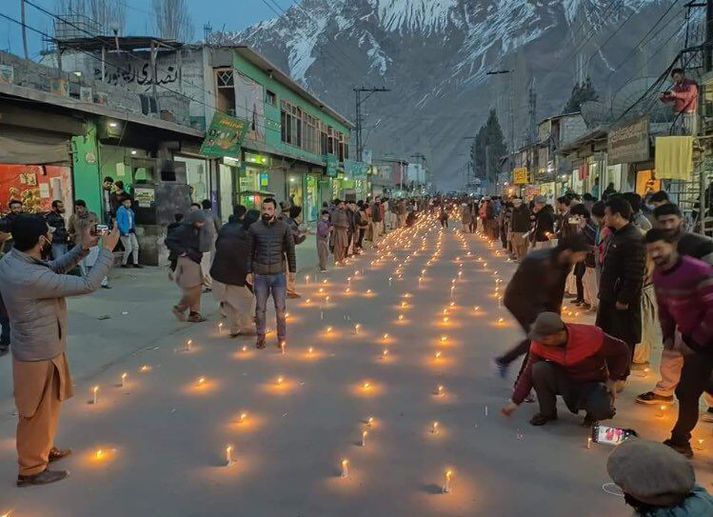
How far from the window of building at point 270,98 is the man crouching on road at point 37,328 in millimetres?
24693

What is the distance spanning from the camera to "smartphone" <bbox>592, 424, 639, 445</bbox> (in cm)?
427

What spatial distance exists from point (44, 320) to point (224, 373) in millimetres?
2782

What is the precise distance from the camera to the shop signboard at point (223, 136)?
60.1ft

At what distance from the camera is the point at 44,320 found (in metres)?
3.87

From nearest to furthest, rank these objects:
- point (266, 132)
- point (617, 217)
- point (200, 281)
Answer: point (617, 217)
point (200, 281)
point (266, 132)

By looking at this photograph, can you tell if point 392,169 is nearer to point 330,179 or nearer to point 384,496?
point 330,179

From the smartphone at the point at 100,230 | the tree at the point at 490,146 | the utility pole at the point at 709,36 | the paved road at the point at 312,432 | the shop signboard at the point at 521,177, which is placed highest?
the tree at the point at 490,146

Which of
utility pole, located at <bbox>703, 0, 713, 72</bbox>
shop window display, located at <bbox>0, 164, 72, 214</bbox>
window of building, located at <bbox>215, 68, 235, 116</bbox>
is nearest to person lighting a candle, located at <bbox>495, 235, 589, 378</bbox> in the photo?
utility pole, located at <bbox>703, 0, 713, 72</bbox>

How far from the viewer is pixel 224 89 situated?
77.0 ft

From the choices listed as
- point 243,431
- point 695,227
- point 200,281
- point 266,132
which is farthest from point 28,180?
point 266,132

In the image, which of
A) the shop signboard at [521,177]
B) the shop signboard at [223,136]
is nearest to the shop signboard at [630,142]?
the shop signboard at [223,136]

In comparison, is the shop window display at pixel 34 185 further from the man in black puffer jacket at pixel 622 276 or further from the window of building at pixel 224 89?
the man in black puffer jacket at pixel 622 276

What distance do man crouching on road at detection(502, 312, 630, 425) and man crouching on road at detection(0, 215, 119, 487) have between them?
3.08 meters

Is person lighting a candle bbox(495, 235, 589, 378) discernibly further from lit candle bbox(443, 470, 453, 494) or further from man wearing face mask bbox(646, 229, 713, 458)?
lit candle bbox(443, 470, 453, 494)
